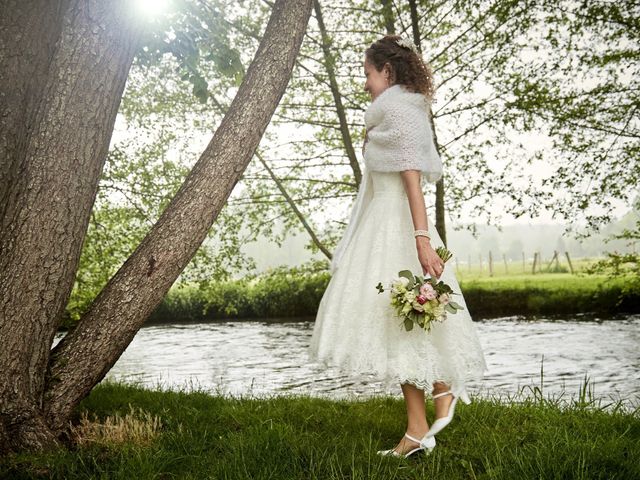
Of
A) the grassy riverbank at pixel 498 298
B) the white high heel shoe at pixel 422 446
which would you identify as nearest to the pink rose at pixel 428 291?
the white high heel shoe at pixel 422 446

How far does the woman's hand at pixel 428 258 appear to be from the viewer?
9.23ft

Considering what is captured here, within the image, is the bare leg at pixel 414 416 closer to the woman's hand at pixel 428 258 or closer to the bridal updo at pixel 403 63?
the woman's hand at pixel 428 258

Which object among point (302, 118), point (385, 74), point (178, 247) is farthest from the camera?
point (302, 118)

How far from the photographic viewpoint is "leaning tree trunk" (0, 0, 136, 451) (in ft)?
10.1

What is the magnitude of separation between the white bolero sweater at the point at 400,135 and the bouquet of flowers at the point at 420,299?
573 mm

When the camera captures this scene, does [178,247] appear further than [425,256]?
Yes

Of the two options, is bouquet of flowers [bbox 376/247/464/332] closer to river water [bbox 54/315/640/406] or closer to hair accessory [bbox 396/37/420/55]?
hair accessory [bbox 396/37/420/55]

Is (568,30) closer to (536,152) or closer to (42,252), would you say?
(536,152)

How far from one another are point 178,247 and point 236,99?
985mm

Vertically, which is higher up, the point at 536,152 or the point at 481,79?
the point at 481,79

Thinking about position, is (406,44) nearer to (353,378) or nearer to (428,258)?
(428,258)

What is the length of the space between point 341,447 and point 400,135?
167 centimetres

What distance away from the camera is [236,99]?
3.56 meters

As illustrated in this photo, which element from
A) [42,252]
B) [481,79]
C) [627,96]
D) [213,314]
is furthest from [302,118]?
[213,314]
